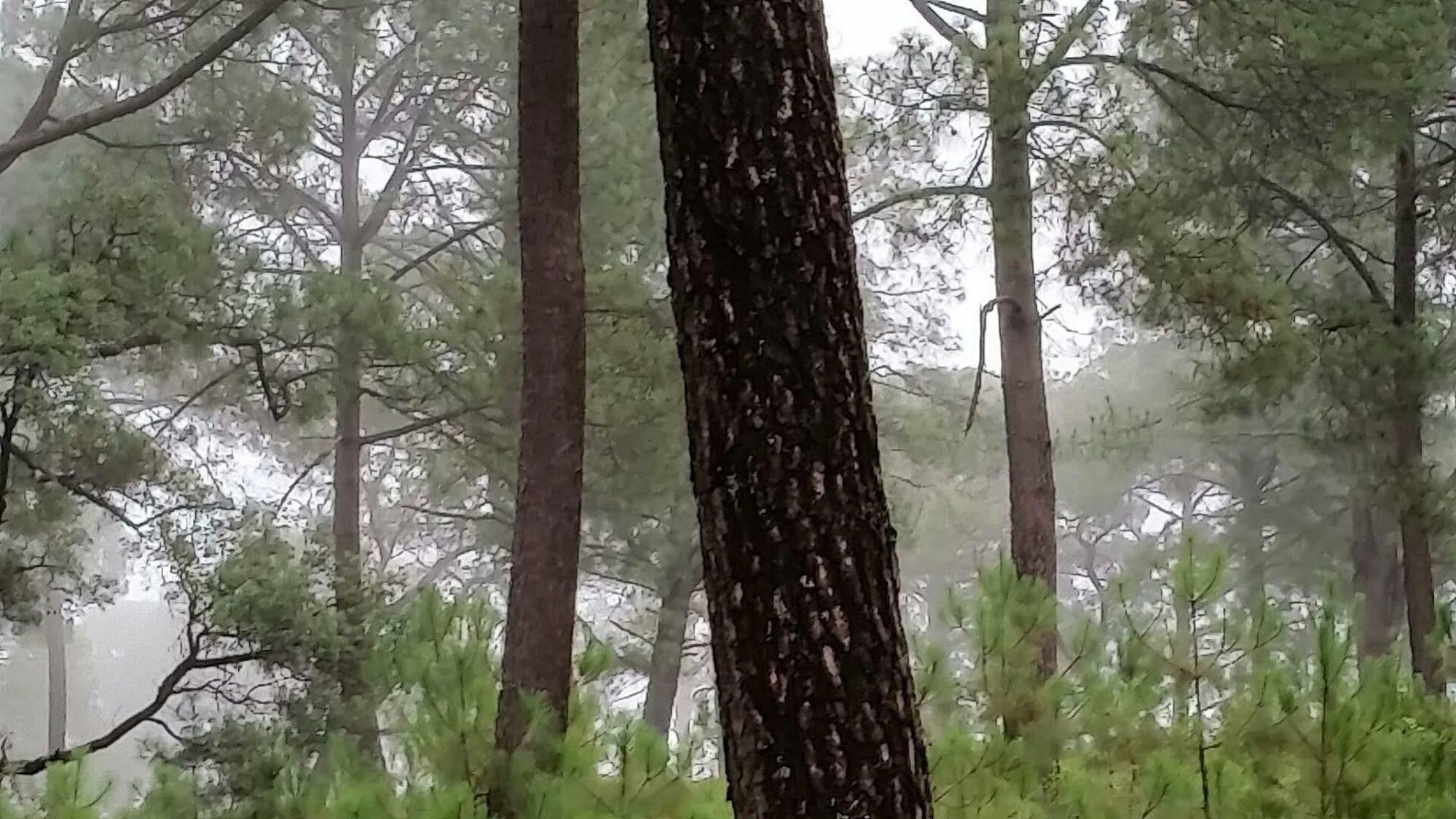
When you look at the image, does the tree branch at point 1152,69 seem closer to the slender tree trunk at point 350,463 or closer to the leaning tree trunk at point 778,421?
the slender tree trunk at point 350,463

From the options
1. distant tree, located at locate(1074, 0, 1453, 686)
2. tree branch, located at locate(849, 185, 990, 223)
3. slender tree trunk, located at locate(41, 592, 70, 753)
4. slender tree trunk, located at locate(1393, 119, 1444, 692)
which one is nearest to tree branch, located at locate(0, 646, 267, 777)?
slender tree trunk, located at locate(41, 592, 70, 753)

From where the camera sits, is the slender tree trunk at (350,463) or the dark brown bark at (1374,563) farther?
the dark brown bark at (1374,563)

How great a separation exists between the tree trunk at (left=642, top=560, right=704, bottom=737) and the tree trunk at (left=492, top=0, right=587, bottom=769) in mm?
1363

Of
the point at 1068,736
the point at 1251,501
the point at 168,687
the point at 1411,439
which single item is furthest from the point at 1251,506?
the point at 168,687

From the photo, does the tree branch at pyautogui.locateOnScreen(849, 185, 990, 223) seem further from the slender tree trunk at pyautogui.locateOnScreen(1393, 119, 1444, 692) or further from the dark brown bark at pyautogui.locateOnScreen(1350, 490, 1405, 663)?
the dark brown bark at pyautogui.locateOnScreen(1350, 490, 1405, 663)

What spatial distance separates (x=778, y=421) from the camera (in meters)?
1.21

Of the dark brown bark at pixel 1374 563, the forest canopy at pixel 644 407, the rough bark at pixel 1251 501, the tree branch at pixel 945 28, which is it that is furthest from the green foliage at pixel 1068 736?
the rough bark at pixel 1251 501

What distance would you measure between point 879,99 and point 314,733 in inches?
92.7

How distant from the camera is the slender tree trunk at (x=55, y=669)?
3266 millimetres

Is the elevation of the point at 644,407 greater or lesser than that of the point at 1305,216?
lesser

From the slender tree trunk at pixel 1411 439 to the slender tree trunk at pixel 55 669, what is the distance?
3.76 m

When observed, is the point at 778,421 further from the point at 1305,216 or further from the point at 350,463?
the point at 1305,216

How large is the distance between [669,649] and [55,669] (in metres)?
1.83

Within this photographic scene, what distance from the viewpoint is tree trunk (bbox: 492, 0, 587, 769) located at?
9.12 feet
